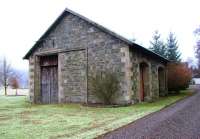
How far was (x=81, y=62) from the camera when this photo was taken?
18.6m

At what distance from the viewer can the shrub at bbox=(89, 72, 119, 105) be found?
55.1 feet

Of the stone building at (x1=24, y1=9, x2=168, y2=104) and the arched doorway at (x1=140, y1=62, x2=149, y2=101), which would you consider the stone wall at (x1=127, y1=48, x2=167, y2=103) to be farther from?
the arched doorway at (x1=140, y1=62, x2=149, y2=101)

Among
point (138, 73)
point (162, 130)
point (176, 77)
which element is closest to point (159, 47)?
point (176, 77)

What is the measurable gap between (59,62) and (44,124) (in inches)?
382

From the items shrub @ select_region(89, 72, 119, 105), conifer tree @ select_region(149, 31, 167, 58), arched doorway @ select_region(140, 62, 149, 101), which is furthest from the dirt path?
conifer tree @ select_region(149, 31, 167, 58)

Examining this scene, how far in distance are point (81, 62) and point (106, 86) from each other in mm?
2867

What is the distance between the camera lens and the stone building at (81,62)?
17031mm

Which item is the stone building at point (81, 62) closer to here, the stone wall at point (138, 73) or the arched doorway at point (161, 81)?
the stone wall at point (138, 73)

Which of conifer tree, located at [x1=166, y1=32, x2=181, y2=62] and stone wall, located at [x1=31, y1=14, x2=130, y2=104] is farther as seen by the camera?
conifer tree, located at [x1=166, y1=32, x2=181, y2=62]

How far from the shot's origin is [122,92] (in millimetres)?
16734

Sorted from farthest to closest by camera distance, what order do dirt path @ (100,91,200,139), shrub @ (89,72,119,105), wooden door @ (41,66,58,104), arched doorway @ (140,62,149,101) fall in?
arched doorway @ (140,62,149,101) → wooden door @ (41,66,58,104) → shrub @ (89,72,119,105) → dirt path @ (100,91,200,139)

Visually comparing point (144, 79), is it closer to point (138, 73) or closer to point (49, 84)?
point (138, 73)

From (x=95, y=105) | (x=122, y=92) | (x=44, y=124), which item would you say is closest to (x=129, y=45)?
(x=122, y=92)

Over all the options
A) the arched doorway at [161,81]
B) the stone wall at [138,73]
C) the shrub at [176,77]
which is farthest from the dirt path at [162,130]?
the shrub at [176,77]
